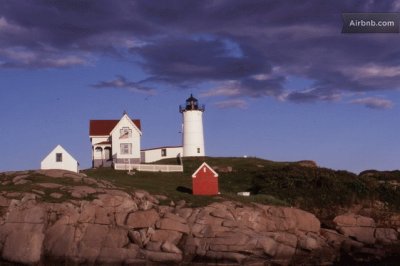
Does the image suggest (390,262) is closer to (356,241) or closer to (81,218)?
(356,241)

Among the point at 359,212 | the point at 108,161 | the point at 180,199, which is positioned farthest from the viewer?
the point at 108,161

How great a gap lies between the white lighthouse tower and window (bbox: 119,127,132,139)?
1169 cm

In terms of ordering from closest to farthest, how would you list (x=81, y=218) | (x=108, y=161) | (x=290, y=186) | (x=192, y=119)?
(x=81, y=218)
(x=290, y=186)
(x=108, y=161)
(x=192, y=119)

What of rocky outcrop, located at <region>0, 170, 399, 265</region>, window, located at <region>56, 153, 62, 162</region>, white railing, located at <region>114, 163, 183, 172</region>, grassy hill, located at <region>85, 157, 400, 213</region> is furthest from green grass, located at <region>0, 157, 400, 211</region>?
window, located at <region>56, 153, 62, 162</region>

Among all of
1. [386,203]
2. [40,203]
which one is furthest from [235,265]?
[386,203]

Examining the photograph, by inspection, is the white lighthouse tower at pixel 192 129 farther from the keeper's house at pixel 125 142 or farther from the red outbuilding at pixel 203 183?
the red outbuilding at pixel 203 183

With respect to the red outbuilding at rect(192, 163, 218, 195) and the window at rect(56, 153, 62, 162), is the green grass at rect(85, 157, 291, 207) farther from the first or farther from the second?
the window at rect(56, 153, 62, 162)

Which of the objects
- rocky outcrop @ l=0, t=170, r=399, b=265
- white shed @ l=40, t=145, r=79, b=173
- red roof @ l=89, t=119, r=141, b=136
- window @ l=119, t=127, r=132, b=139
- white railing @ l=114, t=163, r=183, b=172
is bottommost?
rocky outcrop @ l=0, t=170, r=399, b=265

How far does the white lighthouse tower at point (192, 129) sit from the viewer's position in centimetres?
7375

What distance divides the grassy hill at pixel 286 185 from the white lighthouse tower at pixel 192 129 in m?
15.0

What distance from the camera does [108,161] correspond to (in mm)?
65688

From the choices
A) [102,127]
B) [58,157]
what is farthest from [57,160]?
[102,127]

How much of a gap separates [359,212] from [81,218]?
23.4 metres

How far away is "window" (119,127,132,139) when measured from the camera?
64000 mm
